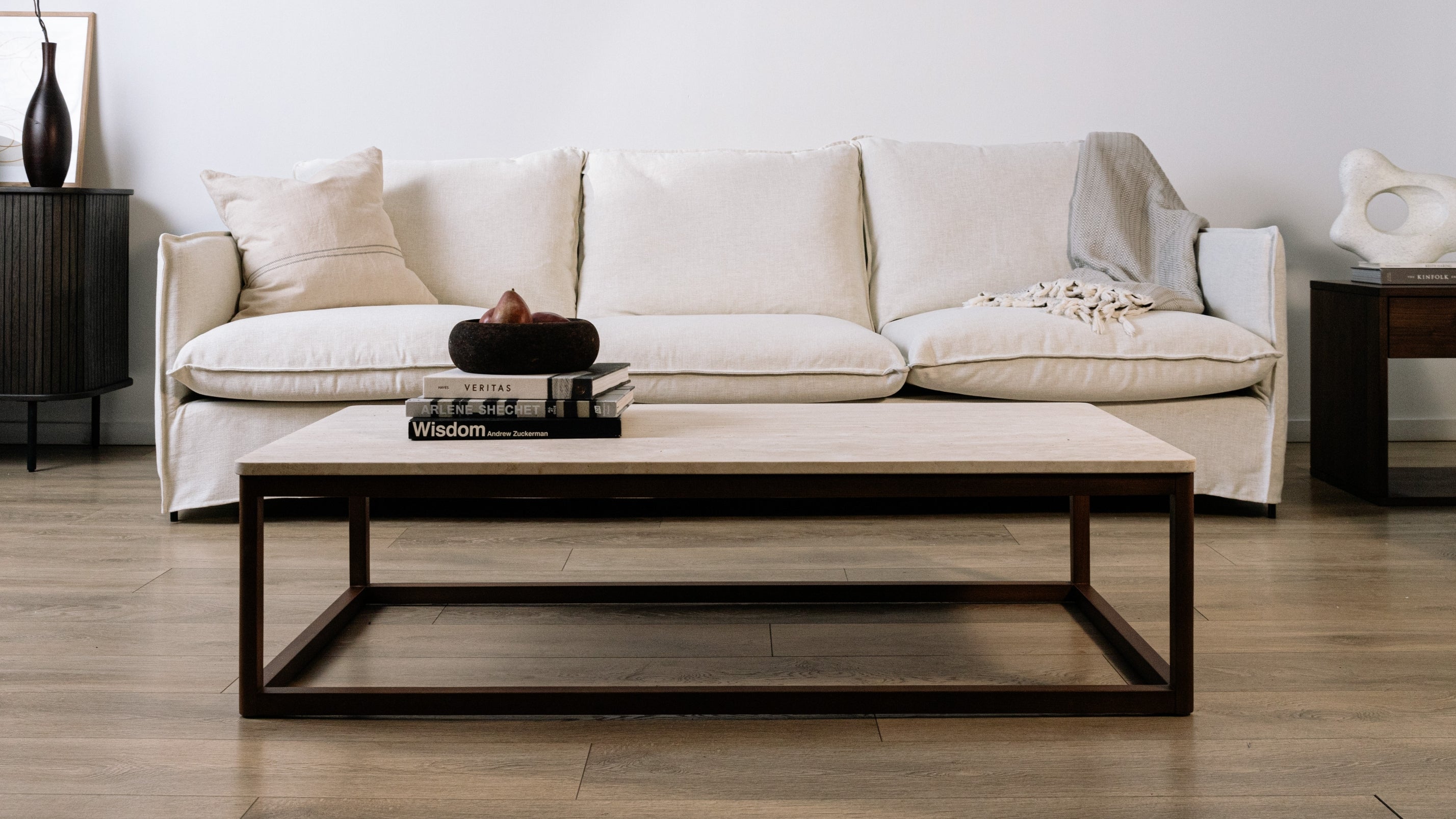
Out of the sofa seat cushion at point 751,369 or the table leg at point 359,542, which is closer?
the table leg at point 359,542

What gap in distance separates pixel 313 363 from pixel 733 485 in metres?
1.42

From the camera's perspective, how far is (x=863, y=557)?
7.43 ft

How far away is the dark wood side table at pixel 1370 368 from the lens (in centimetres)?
266

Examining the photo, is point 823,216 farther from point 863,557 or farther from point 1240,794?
point 1240,794

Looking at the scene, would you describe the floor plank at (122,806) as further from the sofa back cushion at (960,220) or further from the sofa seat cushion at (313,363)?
the sofa back cushion at (960,220)

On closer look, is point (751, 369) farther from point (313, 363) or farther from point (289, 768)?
point (289, 768)

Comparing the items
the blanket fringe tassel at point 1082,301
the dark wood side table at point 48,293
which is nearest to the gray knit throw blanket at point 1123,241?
the blanket fringe tassel at point 1082,301

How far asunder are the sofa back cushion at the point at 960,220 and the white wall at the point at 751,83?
36 centimetres

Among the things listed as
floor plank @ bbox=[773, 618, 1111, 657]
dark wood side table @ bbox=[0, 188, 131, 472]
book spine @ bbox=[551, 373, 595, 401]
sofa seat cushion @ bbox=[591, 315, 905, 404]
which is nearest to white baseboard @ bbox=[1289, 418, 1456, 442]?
sofa seat cushion @ bbox=[591, 315, 905, 404]

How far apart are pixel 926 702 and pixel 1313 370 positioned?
214cm

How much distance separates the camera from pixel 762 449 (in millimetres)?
1468

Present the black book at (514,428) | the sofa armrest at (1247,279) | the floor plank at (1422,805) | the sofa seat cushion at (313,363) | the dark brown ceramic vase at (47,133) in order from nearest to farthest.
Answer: the floor plank at (1422,805) < the black book at (514,428) < the sofa seat cushion at (313,363) < the sofa armrest at (1247,279) < the dark brown ceramic vase at (47,133)

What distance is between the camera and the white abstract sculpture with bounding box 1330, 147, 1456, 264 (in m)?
2.84

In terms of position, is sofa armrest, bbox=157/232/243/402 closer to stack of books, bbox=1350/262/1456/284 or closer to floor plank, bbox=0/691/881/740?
floor plank, bbox=0/691/881/740
